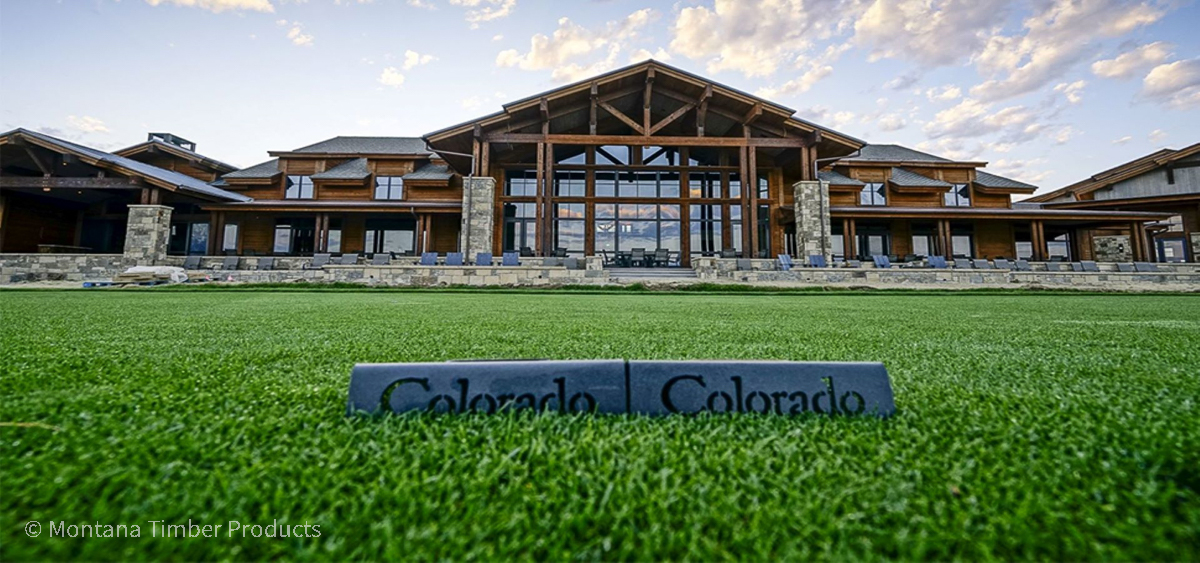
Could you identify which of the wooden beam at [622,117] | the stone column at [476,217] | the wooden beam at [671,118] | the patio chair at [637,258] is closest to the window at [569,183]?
the patio chair at [637,258]

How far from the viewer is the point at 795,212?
55.6ft

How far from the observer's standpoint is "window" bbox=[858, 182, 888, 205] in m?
20.7

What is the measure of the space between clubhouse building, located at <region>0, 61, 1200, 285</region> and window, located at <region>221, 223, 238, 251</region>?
0.30 feet

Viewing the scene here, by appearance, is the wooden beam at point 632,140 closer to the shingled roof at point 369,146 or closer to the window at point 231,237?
the shingled roof at point 369,146

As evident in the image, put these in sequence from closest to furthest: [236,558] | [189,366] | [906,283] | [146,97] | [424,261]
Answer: [236,558]
[189,366]
[906,283]
[424,261]
[146,97]

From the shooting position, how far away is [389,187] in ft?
66.8

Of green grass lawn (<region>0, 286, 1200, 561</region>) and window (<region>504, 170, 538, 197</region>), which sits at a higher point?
window (<region>504, 170, 538, 197</region>)

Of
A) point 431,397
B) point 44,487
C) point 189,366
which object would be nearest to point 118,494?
point 44,487

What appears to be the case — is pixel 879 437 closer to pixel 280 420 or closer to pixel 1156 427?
pixel 1156 427

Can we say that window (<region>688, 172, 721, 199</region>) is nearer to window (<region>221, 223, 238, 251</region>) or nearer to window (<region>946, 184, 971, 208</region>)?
window (<region>946, 184, 971, 208</region>)

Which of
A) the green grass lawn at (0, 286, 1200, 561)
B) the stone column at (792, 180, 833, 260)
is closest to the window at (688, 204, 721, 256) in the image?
the stone column at (792, 180, 833, 260)

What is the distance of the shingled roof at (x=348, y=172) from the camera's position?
19547 mm

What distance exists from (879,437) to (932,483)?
0.21 metres

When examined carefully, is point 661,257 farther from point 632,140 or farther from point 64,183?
point 64,183
